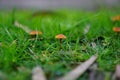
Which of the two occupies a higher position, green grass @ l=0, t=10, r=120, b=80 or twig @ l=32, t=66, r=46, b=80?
green grass @ l=0, t=10, r=120, b=80

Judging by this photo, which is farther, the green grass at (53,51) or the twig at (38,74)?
the green grass at (53,51)

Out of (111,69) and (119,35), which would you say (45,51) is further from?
(119,35)

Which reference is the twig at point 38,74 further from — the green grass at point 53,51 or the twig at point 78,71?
the twig at point 78,71

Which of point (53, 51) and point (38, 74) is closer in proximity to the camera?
point (38, 74)

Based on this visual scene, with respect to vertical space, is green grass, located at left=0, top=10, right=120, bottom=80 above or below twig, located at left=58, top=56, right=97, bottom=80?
above

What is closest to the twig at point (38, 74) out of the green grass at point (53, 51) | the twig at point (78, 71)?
the green grass at point (53, 51)

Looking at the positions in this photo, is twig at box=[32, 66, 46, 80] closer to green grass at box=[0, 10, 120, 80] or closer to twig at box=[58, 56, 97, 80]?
green grass at box=[0, 10, 120, 80]

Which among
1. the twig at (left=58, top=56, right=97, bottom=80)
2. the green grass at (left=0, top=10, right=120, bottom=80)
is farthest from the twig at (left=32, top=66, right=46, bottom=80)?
the twig at (left=58, top=56, right=97, bottom=80)

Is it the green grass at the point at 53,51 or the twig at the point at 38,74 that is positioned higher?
the green grass at the point at 53,51

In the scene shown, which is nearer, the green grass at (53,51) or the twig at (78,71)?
the twig at (78,71)

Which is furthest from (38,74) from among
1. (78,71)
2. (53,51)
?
(53,51)

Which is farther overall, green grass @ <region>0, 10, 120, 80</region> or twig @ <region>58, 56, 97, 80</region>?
green grass @ <region>0, 10, 120, 80</region>

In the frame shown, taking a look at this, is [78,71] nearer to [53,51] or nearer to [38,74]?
[38,74]
